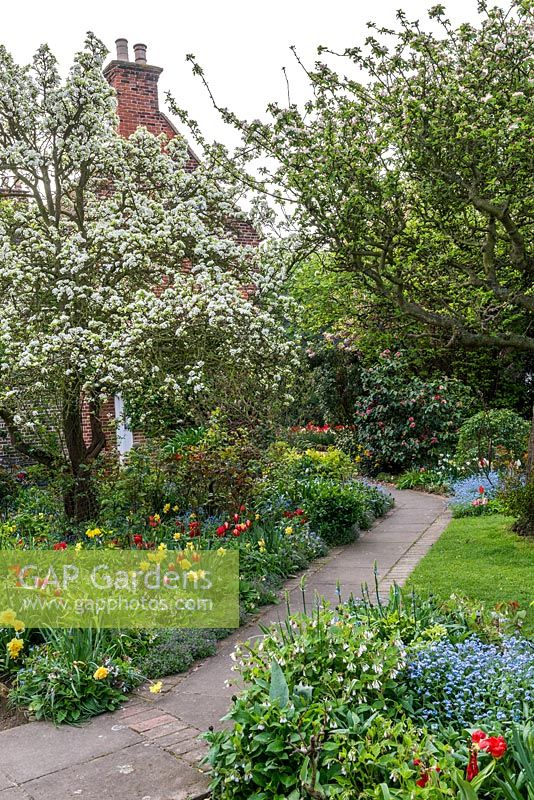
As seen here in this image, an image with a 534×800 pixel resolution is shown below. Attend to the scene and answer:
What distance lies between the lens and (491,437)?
11320mm

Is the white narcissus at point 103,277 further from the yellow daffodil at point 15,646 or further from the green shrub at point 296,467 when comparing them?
the yellow daffodil at point 15,646

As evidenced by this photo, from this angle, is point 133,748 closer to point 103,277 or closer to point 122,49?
point 103,277

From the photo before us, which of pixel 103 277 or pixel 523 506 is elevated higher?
pixel 103 277

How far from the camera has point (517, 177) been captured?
6.25 metres

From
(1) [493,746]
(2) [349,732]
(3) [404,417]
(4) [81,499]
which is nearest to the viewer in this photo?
(1) [493,746]

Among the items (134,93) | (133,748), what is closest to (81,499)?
(133,748)

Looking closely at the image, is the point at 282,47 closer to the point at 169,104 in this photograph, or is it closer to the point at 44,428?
the point at 169,104

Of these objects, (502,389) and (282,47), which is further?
(502,389)

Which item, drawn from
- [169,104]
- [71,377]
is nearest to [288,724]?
[71,377]

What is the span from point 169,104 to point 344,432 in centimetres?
898

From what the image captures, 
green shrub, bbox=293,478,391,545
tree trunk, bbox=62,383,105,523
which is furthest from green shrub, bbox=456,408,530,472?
tree trunk, bbox=62,383,105,523

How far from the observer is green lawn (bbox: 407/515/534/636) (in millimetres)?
5645

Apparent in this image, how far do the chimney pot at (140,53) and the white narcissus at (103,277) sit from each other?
19.4ft

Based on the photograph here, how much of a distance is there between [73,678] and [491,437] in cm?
865
